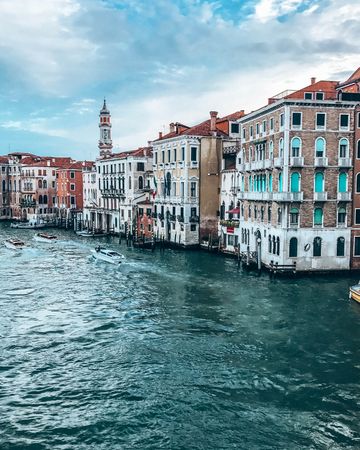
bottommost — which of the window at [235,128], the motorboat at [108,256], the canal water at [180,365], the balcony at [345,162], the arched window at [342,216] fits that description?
the canal water at [180,365]

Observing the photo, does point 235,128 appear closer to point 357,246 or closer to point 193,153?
point 193,153

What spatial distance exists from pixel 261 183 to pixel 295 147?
14.9 feet

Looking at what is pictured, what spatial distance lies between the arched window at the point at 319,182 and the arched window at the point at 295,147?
1.73 metres

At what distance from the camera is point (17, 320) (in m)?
21.0

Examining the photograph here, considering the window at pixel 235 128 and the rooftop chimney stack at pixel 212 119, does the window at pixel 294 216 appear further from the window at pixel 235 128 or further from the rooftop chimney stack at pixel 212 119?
the rooftop chimney stack at pixel 212 119

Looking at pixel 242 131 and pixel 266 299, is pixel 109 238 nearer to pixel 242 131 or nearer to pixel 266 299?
pixel 242 131

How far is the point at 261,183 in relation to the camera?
108 feet

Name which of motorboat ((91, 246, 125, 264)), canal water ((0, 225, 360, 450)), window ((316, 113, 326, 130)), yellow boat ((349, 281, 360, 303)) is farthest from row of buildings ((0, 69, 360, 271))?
motorboat ((91, 246, 125, 264))

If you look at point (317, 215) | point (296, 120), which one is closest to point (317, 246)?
point (317, 215)

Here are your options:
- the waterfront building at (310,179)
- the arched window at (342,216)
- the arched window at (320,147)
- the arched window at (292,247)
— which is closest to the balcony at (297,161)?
the waterfront building at (310,179)

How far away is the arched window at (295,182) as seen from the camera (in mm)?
29141

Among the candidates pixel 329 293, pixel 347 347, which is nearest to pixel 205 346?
pixel 347 347

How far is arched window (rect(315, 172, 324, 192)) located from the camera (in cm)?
2939

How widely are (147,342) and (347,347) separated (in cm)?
701
